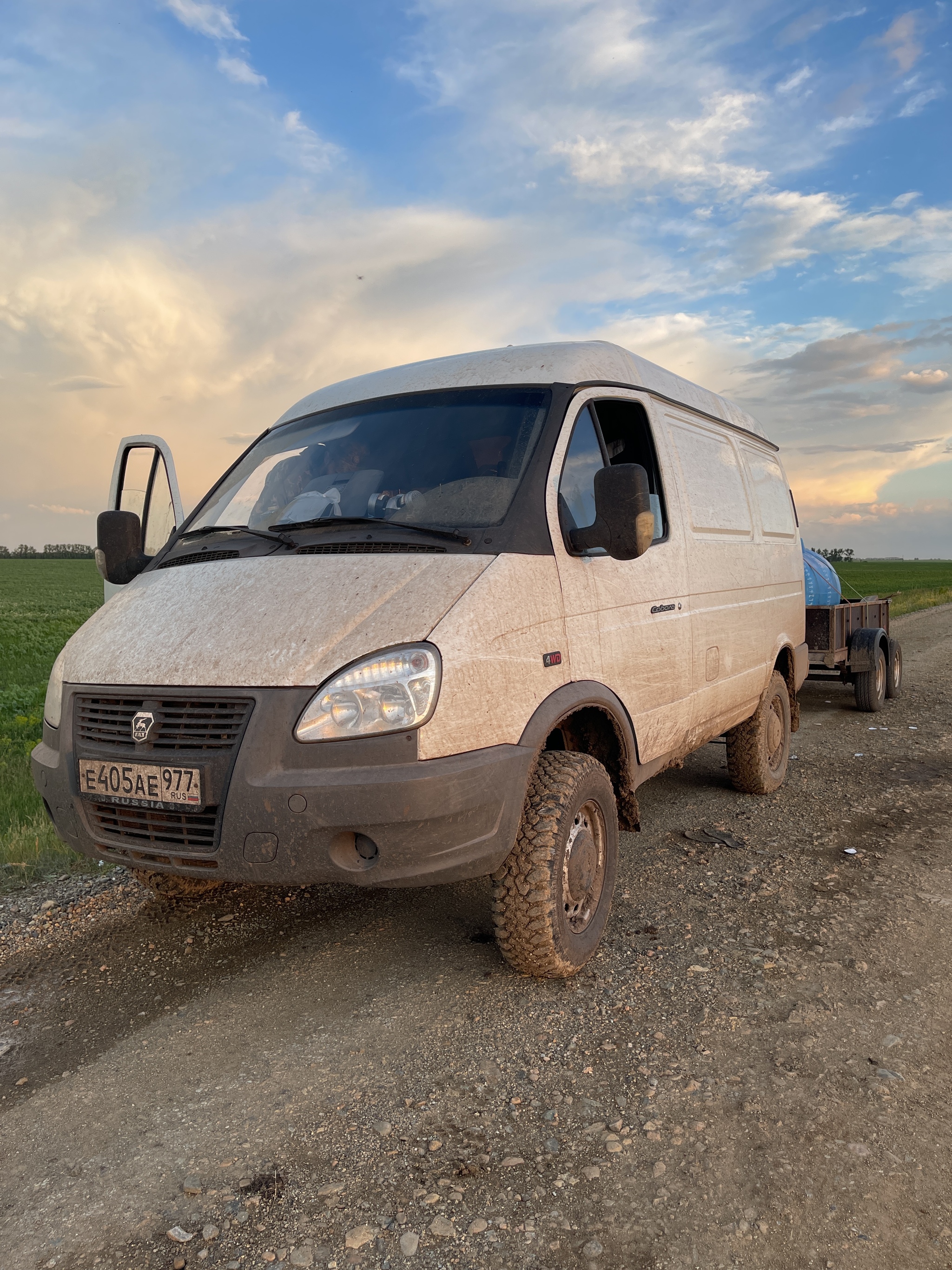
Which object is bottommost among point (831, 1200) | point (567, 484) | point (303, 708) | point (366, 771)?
point (831, 1200)

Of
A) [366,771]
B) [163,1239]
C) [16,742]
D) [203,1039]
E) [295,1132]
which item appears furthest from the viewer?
[16,742]

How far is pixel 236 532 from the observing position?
3842mm

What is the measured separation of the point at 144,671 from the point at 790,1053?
2.47m

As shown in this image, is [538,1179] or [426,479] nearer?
[538,1179]

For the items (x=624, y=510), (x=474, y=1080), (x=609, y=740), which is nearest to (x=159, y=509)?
(x=609, y=740)

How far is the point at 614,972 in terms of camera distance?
11.6 feet

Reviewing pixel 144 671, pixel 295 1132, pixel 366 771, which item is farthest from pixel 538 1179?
pixel 144 671

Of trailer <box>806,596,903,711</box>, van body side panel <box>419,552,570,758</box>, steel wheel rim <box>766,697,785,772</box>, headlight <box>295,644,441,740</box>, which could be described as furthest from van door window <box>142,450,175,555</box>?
trailer <box>806,596,903,711</box>

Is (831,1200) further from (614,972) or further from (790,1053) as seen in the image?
(614,972)

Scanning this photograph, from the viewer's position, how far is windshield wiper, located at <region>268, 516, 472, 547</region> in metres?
3.29

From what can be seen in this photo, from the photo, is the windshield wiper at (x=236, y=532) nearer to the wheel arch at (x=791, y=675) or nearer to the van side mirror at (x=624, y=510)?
the van side mirror at (x=624, y=510)

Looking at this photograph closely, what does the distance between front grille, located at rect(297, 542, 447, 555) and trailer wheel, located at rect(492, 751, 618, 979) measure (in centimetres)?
90

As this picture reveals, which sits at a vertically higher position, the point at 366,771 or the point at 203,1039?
the point at 366,771

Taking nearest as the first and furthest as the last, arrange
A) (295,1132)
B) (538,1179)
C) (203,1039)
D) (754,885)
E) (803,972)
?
(538,1179) < (295,1132) < (203,1039) < (803,972) < (754,885)
